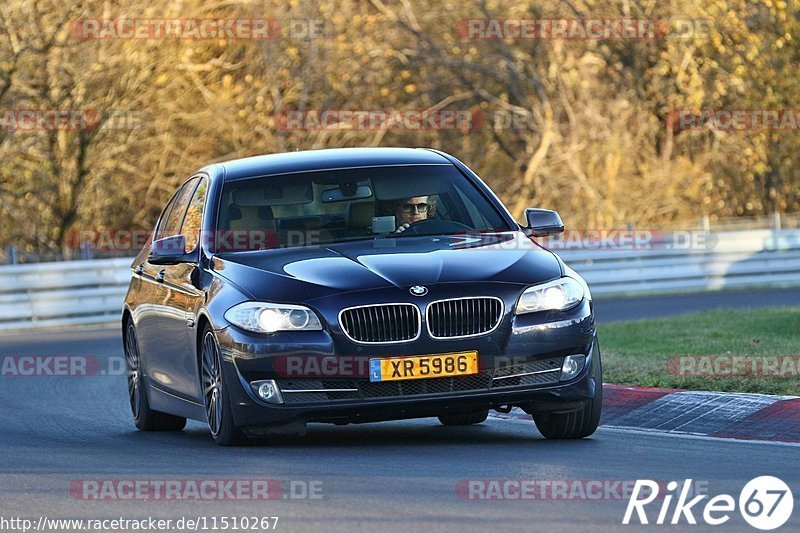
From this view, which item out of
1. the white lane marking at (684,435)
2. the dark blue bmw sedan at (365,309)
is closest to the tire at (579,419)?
the dark blue bmw sedan at (365,309)

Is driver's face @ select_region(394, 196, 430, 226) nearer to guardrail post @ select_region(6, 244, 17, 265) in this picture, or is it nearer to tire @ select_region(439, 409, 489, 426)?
tire @ select_region(439, 409, 489, 426)

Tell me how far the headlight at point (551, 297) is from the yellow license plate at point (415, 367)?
440 mm

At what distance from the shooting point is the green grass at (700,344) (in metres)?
11.7

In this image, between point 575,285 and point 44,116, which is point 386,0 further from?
point 575,285

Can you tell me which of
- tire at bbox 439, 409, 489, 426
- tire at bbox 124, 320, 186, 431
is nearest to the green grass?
tire at bbox 439, 409, 489, 426

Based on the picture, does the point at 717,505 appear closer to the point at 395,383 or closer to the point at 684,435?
the point at 395,383

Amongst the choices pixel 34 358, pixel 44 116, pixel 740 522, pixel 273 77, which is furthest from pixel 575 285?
pixel 273 77

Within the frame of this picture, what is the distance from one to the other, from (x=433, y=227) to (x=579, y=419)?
1.53 meters

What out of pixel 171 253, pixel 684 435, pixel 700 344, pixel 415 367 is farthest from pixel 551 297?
pixel 700 344

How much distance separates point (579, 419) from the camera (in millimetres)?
9742

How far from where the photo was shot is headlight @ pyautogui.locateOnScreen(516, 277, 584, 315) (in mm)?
9352

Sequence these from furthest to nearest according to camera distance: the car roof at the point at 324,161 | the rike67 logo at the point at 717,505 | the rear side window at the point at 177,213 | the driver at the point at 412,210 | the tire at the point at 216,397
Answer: the rear side window at the point at 177,213, the car roof at the point at 324,161, the driver at the point at 412,210, the tire at the point at 216,397, the rike67 logo at the point at 717,505

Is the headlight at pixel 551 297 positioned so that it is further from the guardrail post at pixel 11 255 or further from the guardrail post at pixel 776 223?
the guardrail post at pixel 776 223

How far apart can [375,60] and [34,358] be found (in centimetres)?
1412
